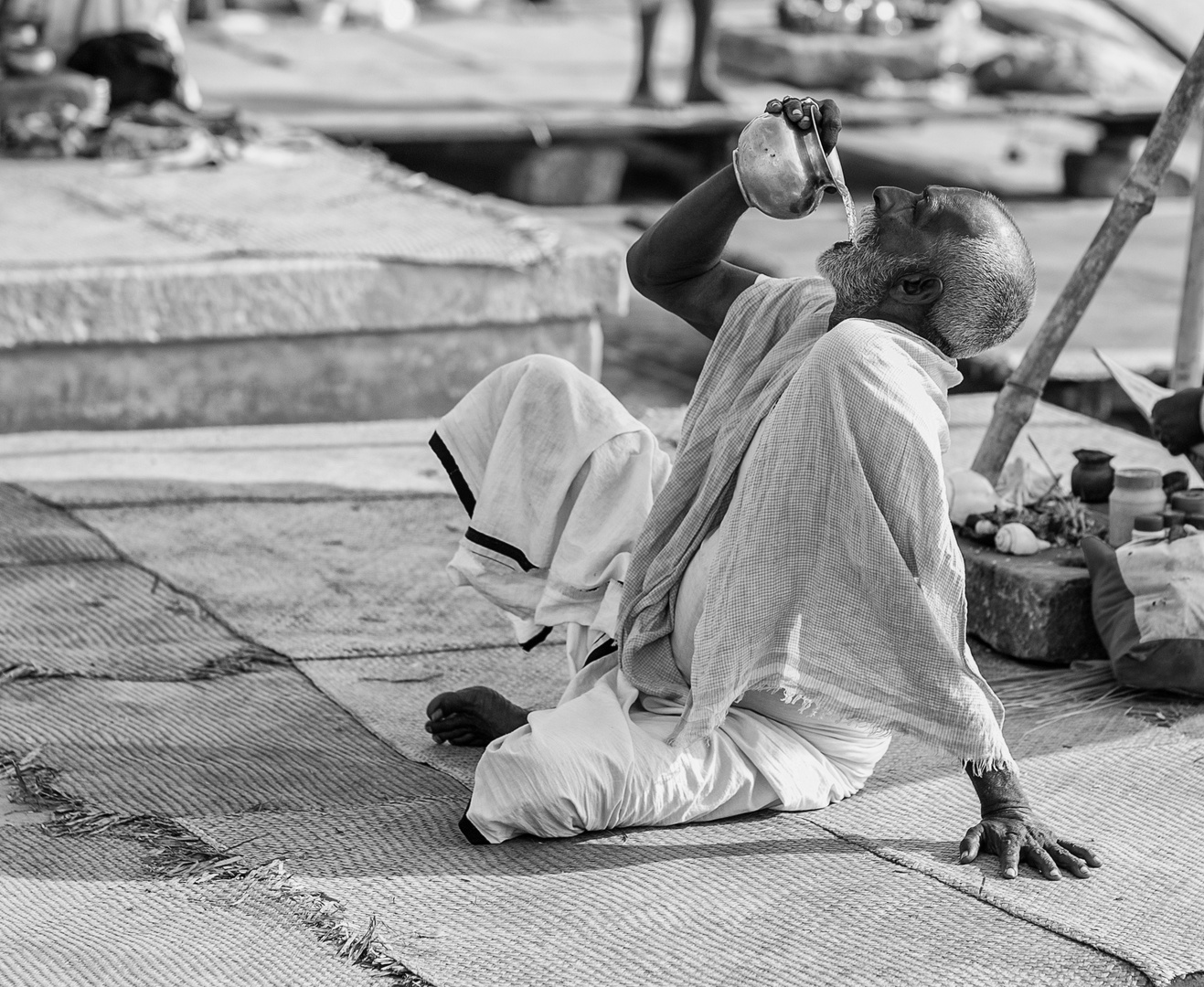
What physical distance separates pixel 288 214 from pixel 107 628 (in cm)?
239

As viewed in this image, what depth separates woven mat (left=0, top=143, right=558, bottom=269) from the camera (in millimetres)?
5145

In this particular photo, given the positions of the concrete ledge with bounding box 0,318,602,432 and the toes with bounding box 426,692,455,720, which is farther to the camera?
the concrete ledge with bounding box 0,318,602,432

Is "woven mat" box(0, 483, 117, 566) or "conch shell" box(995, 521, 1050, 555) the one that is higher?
"conch shell" box(995, 521, 1050, 555)

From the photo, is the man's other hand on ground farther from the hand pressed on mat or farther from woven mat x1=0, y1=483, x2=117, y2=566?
woven mat x1=0, y1=483, x2=117, y2=566

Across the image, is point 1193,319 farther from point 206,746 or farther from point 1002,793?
point 206,746

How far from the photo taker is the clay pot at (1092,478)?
12.0 ft

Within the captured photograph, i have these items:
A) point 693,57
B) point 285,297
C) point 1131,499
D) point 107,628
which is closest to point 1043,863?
point 1131,499

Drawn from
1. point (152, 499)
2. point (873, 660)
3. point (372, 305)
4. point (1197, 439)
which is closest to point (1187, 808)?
point (873, 660)

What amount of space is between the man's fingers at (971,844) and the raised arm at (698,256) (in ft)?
2.63

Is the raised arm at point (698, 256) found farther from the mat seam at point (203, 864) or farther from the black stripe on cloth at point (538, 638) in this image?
the mat seam at point (203, 864)

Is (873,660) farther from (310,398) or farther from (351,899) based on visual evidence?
(310,398)

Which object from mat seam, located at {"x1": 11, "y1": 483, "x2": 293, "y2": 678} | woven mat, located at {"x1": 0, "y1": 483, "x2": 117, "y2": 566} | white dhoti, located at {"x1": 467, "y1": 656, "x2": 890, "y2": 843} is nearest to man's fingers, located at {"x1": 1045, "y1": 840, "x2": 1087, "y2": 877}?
white dhoti, located at {"x1": 467, "y1": 656, "x2": 890, "y2": 843}

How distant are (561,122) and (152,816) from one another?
620cm

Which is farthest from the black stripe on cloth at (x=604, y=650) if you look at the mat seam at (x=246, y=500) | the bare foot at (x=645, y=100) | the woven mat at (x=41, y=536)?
the bare foot at (x=645, y=100)
